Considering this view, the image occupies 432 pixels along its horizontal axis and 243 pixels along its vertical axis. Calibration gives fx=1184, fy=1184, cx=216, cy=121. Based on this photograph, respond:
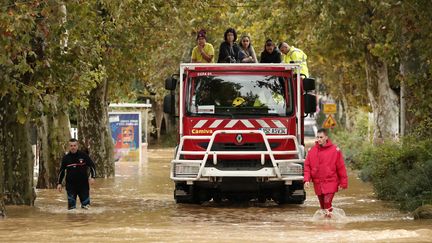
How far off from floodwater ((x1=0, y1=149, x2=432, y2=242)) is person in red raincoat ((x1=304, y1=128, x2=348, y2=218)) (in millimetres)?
600

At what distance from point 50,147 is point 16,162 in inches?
345

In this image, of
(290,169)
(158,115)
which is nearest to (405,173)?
(290,169)

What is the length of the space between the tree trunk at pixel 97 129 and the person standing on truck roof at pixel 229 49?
13.2 metres

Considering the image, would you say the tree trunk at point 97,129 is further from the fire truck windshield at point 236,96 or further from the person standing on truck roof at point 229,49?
the fire truck windshield at point 236,96

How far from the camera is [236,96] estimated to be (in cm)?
2389

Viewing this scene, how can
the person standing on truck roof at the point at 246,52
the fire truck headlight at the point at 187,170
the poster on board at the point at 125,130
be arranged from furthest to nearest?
the poster on board at the point at 125,130, the person standing on truck roof at the point at 246,52, the fire truck headlight at the point at 187,170

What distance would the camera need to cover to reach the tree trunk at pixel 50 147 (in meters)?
32.4

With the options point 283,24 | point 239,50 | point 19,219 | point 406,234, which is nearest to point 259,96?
point 239,50

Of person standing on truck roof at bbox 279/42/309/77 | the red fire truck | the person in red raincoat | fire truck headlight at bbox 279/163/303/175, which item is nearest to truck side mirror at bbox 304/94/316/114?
the red fire truck

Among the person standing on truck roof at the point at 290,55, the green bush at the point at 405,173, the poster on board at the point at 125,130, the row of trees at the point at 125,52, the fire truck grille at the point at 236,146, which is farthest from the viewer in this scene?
the poster on board at the point at 125,130

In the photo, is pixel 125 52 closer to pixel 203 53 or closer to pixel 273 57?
pixel 203 53

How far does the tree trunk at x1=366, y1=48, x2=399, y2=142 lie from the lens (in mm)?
41156

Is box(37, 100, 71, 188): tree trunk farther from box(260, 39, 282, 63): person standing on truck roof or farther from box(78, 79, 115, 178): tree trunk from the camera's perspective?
box(260, 39, 282, 63): person standing on truck roof

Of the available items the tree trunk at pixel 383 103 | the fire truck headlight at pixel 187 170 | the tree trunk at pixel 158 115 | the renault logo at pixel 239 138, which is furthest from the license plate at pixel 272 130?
the tree trunk at pixel 158 115
